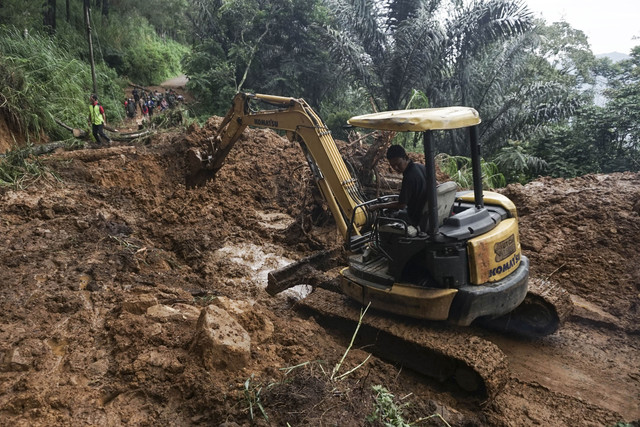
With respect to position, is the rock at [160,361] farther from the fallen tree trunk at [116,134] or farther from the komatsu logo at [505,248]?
the fallen tree trunk at [116,134]

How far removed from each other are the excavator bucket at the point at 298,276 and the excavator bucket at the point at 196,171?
297 cm

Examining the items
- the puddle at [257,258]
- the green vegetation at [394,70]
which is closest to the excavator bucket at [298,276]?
the puddle at [257,258]

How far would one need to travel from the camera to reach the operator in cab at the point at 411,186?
3.85 metres

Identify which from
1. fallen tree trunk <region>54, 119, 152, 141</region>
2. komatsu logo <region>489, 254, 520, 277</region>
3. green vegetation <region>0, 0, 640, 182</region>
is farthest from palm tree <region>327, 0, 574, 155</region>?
komatsu logo <region>489, 254, 520, 277</region>

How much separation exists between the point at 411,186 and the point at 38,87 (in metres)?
10.3

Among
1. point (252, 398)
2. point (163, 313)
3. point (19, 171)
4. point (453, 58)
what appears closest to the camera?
point (252, 398)

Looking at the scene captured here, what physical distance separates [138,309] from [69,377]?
0.86m

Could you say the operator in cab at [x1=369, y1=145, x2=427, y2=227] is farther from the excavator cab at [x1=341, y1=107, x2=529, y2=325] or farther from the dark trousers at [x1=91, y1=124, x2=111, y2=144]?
the dark trousers at [x1=91, y1=124, x2=111, y2=144]

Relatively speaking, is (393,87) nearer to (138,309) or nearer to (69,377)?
(138,309)

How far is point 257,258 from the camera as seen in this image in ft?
21.6

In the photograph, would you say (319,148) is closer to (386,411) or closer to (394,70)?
(386,411)

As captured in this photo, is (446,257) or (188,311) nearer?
(446,257)

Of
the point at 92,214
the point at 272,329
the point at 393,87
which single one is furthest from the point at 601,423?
the point at 393,87

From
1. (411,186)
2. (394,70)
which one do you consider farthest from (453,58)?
(411,186)
